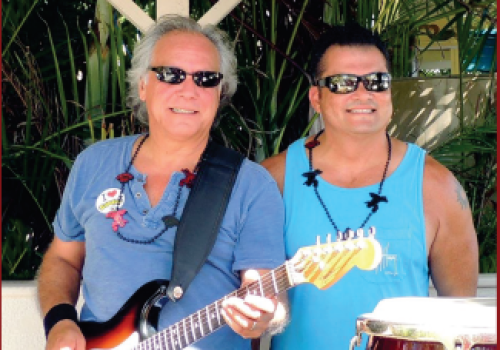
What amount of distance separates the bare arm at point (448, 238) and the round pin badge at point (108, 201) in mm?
957

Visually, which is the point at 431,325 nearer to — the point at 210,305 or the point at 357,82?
the point at 210,305

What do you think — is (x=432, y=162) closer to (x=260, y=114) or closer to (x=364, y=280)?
(x=364, y=280)

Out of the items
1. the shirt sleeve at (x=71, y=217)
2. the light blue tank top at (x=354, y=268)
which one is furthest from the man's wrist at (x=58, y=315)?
the light blue tank top at (x=354, y=268)

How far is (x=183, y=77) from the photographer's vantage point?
2.73 metres

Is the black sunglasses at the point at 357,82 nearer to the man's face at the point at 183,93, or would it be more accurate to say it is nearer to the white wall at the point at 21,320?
the man's face at the point at 183,93

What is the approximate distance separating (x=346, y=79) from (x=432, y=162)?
1.29ft

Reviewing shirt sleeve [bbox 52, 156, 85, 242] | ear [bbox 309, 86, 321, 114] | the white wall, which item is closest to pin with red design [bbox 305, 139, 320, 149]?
ear [bbox 309, 86, 321, 114]

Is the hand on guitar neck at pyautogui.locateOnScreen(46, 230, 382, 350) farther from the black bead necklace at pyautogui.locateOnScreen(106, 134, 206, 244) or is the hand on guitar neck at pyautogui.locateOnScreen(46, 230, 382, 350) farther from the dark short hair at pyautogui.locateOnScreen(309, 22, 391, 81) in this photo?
the dark short hair at pyautogui.locateOnScreen(309, 22, 391, 81)

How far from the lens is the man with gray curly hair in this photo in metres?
2.54

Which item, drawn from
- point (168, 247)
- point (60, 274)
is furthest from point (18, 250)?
point (168, 247)

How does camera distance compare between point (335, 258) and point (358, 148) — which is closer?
point (335, 258)

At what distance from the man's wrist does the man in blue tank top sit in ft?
2.17

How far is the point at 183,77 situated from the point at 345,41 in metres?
0.56

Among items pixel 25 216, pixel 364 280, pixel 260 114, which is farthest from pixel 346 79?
pixel 25 216
